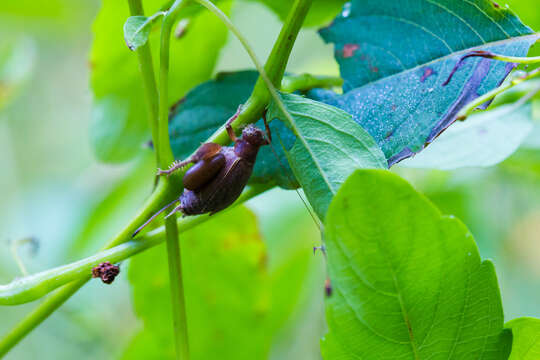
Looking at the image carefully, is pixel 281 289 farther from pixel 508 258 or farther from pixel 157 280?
pixel 508 258

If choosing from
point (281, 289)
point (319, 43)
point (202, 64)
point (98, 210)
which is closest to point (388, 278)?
point (202, 64)

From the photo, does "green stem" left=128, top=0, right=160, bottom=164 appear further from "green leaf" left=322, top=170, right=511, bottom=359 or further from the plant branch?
"green leaf" left=322, top=170, right=511, bottom=359

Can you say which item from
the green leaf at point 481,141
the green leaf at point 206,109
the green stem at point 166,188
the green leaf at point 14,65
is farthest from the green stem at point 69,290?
the green leaf at point 14,65

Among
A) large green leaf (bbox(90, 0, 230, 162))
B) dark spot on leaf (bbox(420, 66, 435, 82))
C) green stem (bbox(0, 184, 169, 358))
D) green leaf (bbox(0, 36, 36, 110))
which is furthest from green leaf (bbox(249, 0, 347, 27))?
green leaf (bbox(0, 36, 36, 110))

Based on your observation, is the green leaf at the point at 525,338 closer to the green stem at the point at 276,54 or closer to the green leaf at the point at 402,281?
the green leaf at the point at 402,281

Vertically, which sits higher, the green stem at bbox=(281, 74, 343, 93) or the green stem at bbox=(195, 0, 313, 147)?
the green stem at bbox=(195, 0, 313, 147)
